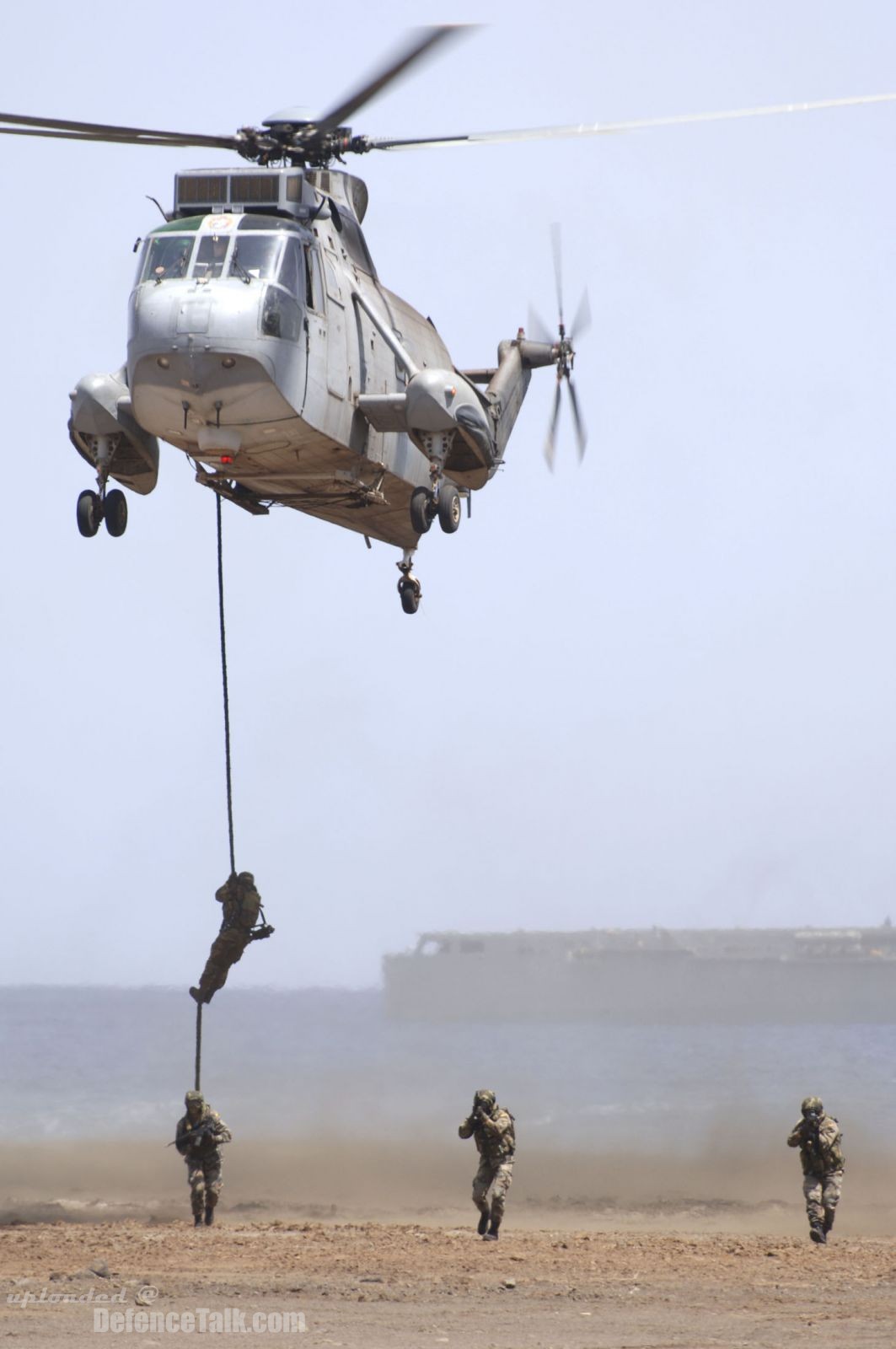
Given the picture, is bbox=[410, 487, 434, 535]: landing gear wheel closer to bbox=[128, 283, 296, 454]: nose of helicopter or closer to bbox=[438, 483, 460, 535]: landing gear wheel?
bbox=[438, 483, 460, 535]: landing gear wheel

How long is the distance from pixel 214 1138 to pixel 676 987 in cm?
6666

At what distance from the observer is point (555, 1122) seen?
42188mm

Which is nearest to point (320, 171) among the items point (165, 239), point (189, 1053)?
point (165, 239)

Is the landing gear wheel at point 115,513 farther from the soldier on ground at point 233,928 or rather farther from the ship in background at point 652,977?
the ship in background at point 652,977

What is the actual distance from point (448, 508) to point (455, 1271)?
6.20m

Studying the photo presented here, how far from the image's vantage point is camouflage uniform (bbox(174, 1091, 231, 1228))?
16.3 m

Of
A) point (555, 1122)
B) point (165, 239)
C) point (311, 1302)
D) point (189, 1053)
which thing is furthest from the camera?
point (189, 1053)

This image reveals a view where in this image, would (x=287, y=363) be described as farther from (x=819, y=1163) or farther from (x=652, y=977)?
(x=652, y=977)

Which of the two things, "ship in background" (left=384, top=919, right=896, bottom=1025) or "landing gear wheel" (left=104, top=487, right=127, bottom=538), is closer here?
"landing gear wheel" (left=104, top=487, right=127, bottom=538)

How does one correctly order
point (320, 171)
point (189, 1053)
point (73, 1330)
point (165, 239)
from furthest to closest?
1. point (189, 1053)
2. point (320, 171)
3. point (165, 239)
4. point (73, 1330)

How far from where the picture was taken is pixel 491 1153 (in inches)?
609

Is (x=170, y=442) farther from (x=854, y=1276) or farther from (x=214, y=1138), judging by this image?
(x=854, y=1276)

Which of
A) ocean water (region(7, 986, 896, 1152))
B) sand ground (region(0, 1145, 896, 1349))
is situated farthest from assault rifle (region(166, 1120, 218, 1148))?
ocean water (region(7, 986, 896, 1152))

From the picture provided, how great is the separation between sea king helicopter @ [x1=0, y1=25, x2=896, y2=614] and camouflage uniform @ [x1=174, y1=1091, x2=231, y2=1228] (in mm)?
5180
